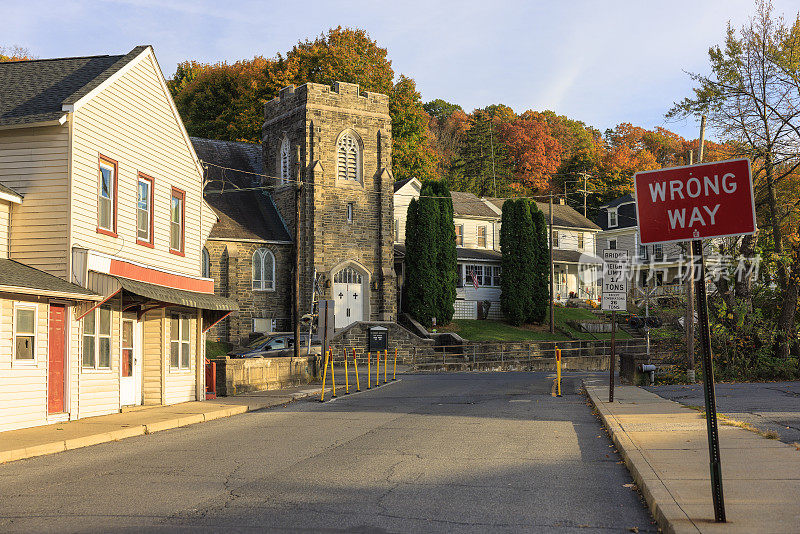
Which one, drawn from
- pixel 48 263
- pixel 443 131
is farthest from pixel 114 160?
pixel 443 131

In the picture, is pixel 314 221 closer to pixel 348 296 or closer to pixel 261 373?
pixel 348 296

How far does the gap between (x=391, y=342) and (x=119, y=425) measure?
26.8 m

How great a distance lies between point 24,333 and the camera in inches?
579

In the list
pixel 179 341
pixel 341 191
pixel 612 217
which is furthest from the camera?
pixel 612 217

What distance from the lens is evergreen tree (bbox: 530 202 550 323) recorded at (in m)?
52.6

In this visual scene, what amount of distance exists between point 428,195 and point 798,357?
24451mm

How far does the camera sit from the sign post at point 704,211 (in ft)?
21.9

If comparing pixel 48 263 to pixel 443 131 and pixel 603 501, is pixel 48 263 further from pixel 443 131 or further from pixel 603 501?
pixel 443 131

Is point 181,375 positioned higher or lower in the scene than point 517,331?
lower

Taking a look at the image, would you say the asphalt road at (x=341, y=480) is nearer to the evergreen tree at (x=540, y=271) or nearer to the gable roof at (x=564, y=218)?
the evergreen tree at (x=540, y=271)

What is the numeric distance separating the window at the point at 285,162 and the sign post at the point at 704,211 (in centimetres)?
3960

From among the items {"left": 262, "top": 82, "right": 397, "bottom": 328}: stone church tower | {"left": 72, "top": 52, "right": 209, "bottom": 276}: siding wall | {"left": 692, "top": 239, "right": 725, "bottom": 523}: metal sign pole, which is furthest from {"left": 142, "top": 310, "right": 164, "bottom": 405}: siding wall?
{"left": 262, "top": 82, "right": 397, "bottom": 328}: stone church tower

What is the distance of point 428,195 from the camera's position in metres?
47.4

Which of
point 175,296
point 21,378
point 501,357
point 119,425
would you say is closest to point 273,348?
point 501,357
